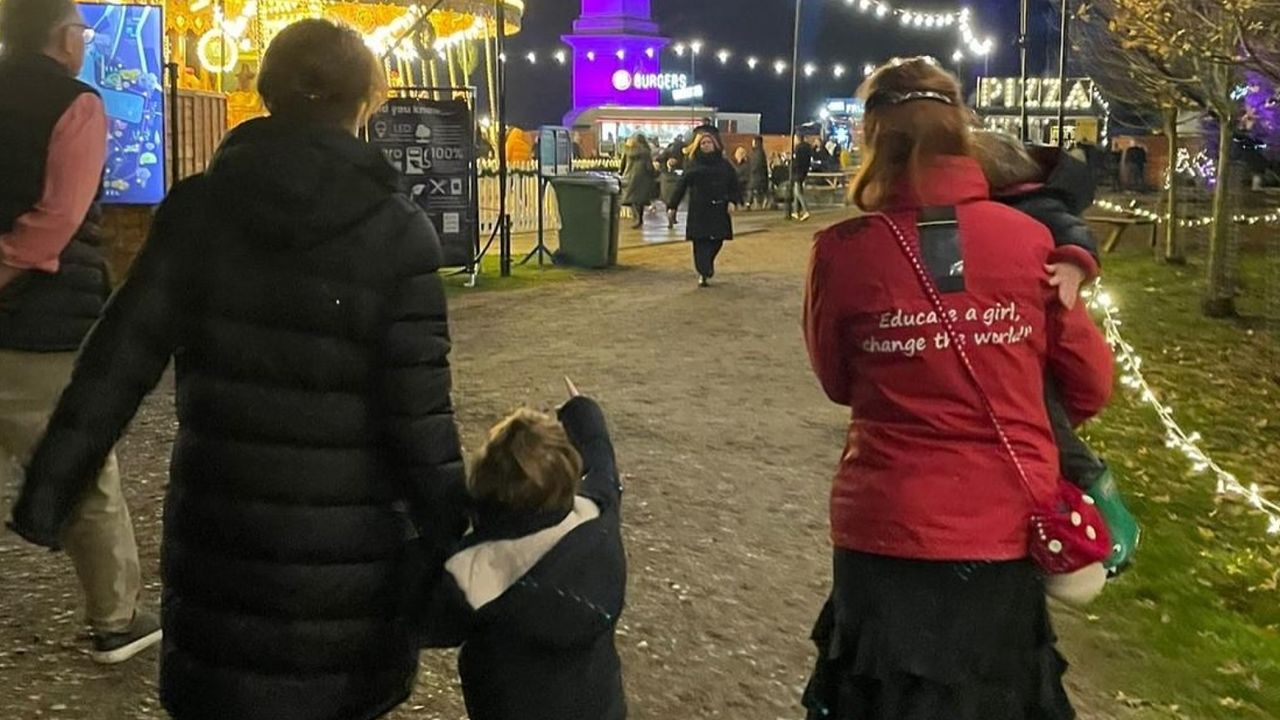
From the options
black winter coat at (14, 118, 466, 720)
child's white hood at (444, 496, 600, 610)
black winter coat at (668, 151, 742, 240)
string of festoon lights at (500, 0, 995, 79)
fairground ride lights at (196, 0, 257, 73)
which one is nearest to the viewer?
black winter coat at (14, 118, 466, 720)

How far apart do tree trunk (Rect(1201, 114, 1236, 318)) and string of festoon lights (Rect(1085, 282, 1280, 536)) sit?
6.45ft

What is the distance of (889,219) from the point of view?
2.71 metres

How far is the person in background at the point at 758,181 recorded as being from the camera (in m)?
30.7

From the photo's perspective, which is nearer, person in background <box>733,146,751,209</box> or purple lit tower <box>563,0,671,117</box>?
person in background <box>733,146,751,209</box>

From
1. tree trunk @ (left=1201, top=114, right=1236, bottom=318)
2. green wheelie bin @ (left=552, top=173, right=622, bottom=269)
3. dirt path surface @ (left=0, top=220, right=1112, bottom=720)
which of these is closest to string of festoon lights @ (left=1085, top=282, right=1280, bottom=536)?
dirt path surface @ (left=0, top=220, right=1112, bottom=720)

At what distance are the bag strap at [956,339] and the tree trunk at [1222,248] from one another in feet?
40.6

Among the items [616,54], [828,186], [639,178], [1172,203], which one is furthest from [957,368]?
[616,54]

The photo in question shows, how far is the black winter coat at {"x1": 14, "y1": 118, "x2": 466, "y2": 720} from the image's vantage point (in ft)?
8.22

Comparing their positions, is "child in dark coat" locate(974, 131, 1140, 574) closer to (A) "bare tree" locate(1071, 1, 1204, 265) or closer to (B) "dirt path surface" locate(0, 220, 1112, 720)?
(B) "dirt path surface" locate(0, 220, 1112, 720)

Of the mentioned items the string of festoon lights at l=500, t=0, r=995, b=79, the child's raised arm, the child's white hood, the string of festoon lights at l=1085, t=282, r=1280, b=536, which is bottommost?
the string of festoon lights at l=1085, t=282, r=1280, b=536

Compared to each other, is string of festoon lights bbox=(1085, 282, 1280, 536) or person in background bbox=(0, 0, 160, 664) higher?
person in background bbox=(0, 0, 160, 664)

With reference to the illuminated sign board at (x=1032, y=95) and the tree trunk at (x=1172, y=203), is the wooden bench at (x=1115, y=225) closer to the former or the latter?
the tree trunk at (x=1172, y=203)

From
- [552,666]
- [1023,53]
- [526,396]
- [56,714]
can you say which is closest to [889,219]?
[552,666]

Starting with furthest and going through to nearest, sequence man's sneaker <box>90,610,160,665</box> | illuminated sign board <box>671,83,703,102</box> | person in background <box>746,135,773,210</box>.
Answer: illuminated sign board <box>671,83,703,102</box>
person in background <box>746,135,773,210</box>
man's sneaker <box>90,610,160,665</box>
